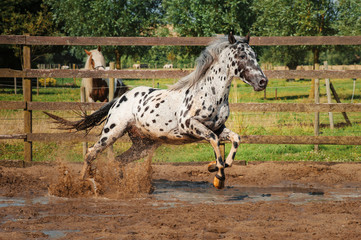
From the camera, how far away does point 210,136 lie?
5773mm

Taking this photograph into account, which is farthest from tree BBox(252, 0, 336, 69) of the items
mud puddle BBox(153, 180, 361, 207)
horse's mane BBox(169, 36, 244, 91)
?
horse's mane BBox(169, 36, 244, 91)

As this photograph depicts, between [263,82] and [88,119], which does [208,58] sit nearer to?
[263,82]

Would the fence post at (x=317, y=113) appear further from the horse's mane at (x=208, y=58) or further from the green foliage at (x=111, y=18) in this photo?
the green foliage at (x=111, y=18)

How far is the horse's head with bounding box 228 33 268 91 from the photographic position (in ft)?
18.5

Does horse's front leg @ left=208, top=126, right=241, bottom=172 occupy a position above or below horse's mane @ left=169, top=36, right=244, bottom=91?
below

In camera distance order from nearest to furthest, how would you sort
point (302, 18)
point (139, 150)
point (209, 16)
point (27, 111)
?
point (139, 150) < point (27, 111) < point (302, 18) < point (209, 16)

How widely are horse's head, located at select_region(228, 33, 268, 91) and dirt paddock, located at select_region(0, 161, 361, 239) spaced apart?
4.79 feet

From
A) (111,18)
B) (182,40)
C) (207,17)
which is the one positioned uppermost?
(207,17)

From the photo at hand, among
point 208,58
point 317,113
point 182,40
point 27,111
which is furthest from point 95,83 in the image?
point 208,58

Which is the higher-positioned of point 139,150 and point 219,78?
point 219,78

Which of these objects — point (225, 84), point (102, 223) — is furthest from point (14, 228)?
point (225, 84)

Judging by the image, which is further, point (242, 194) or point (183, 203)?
point (242, 194)

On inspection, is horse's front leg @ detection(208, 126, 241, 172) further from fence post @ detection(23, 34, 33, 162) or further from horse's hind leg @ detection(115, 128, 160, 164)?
fence post @ detection(23, 34, 33, 162)

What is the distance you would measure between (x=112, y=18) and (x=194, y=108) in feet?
80.7
